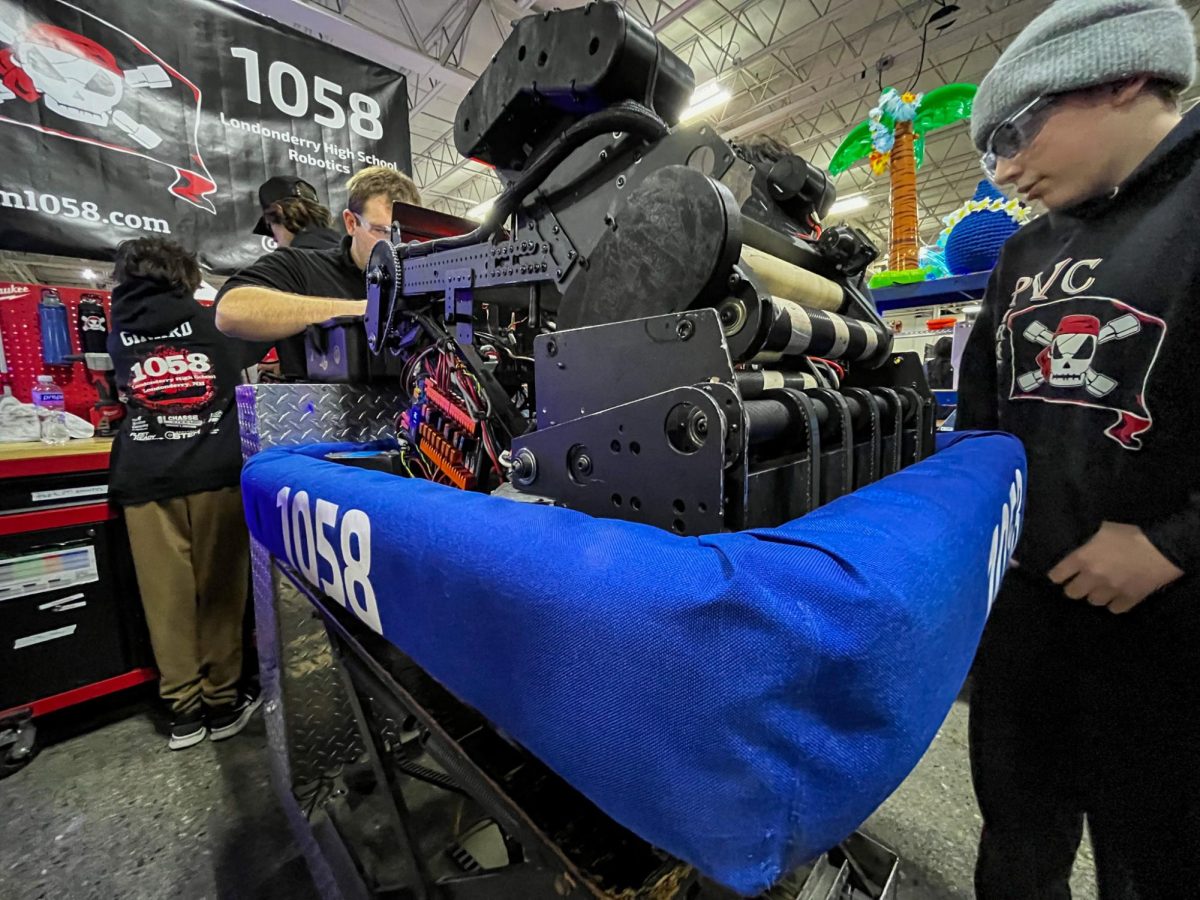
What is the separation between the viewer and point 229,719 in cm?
197

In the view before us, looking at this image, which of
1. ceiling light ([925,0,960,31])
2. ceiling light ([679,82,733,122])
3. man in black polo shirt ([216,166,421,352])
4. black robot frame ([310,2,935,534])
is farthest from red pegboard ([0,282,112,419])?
ceiling light ([925,0,960,31])

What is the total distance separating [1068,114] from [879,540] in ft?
3.38

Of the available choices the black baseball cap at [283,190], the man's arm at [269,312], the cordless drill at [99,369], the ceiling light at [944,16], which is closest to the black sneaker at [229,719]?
the man's arm at [269,312]

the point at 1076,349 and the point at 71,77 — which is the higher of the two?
the point at 71,77

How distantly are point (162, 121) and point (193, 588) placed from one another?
2.26 meters

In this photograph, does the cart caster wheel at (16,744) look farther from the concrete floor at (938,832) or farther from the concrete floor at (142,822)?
the concrete floor at (938,832)

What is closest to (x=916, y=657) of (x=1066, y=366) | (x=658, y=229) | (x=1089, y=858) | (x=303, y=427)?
(x=658, y=229)

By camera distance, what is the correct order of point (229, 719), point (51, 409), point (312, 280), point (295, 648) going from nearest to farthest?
point (295, 648) < point (312, 280) < point (229, 719) < point (51, 409)

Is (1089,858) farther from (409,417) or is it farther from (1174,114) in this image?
(409,417)

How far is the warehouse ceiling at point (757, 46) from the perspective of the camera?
550 centimetres

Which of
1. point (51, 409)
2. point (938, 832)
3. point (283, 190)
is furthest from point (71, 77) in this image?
point (938, 832)

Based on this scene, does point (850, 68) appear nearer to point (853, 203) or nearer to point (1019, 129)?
point (853, 203)

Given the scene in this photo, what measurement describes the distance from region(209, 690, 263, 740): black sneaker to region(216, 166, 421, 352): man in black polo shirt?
138cm

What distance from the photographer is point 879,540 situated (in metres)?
0.36
